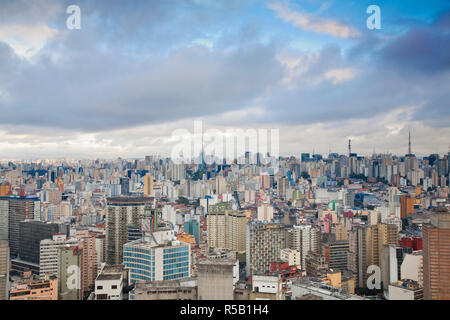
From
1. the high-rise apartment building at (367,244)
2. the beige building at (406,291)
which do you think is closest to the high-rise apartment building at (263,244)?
the high-rise apartment building at (367,244)

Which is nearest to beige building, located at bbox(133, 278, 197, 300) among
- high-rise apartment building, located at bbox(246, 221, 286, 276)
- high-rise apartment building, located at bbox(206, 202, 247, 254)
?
high-rise apartment building, located at bbox(246, 221, 286, 276)

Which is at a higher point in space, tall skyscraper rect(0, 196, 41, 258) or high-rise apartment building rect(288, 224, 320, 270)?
tall skyscraper rect(0, 196, 41, 258)

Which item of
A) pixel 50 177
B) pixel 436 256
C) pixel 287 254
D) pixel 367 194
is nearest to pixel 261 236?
pixel 287 254

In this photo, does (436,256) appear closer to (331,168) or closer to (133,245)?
(133,245)

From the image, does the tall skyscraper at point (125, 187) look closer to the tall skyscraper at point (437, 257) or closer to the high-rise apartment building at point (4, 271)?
the high-rise apartment building at point (4, 271)

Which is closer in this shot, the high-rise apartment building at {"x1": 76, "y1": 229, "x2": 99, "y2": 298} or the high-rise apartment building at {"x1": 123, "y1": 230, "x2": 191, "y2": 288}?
the high-rise apartment building at {"x1": 123, "y1": 230, "x2": 191, "y2": 288}

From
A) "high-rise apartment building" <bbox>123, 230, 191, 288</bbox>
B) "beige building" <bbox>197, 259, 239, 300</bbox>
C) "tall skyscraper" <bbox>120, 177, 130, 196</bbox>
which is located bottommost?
"high-rise apartment building" <bbox>123, 230, 191, 288</bbox>

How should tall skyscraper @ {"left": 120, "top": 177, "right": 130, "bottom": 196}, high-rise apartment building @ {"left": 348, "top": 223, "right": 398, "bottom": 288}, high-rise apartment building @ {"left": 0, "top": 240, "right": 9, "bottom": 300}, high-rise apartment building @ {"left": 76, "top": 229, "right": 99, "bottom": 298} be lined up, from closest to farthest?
high-rise apartment building @ {"left": 0, "top": 240, "right": 9, "bottom": 300}, high-rise apartment building @ {"left": 76, "top": 229, "right": 99, "bottom": 298}, high-rise apartment building @ {"left": 348, "top": 223, "right": 398, "bottom": 288}, tall skyscraper @ {"left": 120, "top": 177, "right": 130, "bottom": 196}

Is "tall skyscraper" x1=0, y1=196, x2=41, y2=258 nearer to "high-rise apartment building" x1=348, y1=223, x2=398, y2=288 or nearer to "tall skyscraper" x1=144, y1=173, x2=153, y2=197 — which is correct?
"tall skyscraper" x1=144, y1=173, x2=153, y2=197
